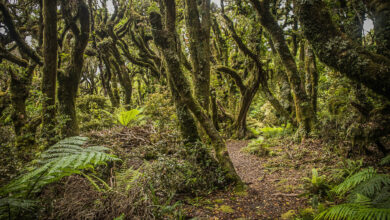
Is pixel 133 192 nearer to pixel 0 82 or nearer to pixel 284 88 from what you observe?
pixel 284 88

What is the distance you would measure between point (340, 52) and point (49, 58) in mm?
6254

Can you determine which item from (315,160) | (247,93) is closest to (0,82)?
(247,93)

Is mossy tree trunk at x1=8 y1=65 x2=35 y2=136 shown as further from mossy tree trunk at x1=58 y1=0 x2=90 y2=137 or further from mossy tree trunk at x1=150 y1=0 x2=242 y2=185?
mossy tree trunk at x1=150 y1=0 x2=242 y2=185

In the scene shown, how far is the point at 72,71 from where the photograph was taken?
5.15 meters

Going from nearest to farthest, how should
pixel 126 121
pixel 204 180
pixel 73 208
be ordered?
pixel 73 208 → pixel 204 180 → pixel 126 121

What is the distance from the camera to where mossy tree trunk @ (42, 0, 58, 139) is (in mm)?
4523

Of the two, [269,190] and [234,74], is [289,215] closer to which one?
[269,190]

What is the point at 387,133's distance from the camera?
3299 mm

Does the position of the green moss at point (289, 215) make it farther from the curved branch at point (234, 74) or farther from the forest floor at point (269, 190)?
the curved branch at point (234, 74)

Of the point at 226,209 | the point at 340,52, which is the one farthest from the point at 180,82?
the point at 340,52

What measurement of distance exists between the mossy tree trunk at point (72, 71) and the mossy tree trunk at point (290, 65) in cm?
518

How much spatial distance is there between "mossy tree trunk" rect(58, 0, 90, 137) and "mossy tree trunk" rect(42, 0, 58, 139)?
1.01 feet

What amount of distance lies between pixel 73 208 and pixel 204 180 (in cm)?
224

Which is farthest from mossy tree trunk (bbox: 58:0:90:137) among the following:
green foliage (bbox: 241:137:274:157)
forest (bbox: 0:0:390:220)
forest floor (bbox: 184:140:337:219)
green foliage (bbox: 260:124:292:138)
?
green foliage (bbox: 260:124:292:138)
